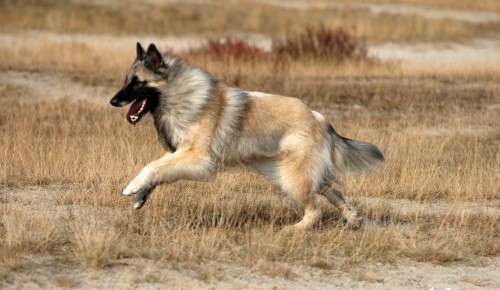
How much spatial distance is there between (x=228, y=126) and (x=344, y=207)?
131 cm

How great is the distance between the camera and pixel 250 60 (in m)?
19.1

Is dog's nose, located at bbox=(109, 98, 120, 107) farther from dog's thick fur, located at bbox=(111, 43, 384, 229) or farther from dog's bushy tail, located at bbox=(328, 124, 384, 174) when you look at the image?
dog's bushy tail, located at bbox=(328, 124, 384, 174)

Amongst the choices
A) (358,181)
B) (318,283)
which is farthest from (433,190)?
(318,283)

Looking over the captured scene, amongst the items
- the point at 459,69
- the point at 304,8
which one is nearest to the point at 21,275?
the point at 459,69

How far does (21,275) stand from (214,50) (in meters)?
14.0

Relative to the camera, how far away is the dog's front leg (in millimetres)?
7195

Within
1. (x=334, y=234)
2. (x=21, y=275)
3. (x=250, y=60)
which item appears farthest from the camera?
(x=250, y=60)

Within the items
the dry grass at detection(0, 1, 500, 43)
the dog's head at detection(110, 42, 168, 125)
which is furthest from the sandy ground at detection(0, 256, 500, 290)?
the dry grass at detection(0, 1, 500, 43)

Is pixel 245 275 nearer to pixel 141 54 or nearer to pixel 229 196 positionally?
pixel 141 54

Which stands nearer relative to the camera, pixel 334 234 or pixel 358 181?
pixel 334 234

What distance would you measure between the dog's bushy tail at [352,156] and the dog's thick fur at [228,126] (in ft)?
0.43

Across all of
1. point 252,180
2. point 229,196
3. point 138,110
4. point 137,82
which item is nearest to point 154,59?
point 137,82

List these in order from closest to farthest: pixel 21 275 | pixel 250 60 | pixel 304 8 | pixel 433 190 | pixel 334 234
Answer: pixel 21 275 → pixel 334 234 → pixel 433 190 → pixel 250 60 → pixel 304 8

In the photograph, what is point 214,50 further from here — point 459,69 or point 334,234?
point 334,234
